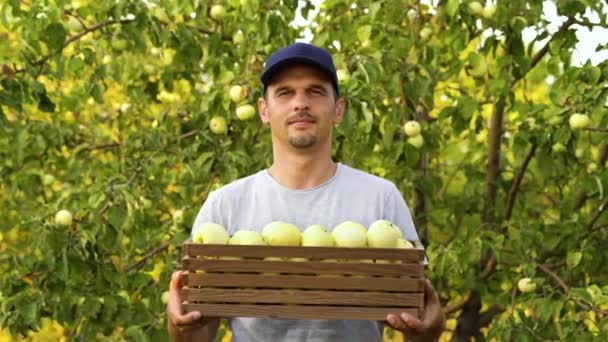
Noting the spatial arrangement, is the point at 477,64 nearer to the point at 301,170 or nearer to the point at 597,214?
the point at 597,214

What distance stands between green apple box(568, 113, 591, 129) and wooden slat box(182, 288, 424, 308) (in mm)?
2155

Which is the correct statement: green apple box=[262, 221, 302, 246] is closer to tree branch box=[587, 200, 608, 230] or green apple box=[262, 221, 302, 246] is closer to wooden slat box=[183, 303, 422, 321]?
wooden slat box=[183, 303, 422, 321]

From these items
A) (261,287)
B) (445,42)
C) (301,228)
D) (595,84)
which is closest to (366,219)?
(301,228)

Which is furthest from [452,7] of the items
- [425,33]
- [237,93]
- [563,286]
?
[563,286]

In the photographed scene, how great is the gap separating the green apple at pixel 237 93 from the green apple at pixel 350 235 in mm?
2263

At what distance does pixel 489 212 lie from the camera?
18.2 feet

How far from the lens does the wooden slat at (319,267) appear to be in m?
2.19

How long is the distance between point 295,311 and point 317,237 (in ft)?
0.54

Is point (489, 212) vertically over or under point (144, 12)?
under

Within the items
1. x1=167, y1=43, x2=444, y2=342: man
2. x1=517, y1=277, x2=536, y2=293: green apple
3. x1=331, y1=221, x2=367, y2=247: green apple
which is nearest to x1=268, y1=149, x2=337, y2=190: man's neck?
x1=167, y1=43, x2=444, y2=342: man

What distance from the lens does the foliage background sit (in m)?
4.43

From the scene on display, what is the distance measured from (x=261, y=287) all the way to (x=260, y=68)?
2733 mm

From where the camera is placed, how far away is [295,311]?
2193 mm

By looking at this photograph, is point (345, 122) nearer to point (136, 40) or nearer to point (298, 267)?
point (136, 40)
